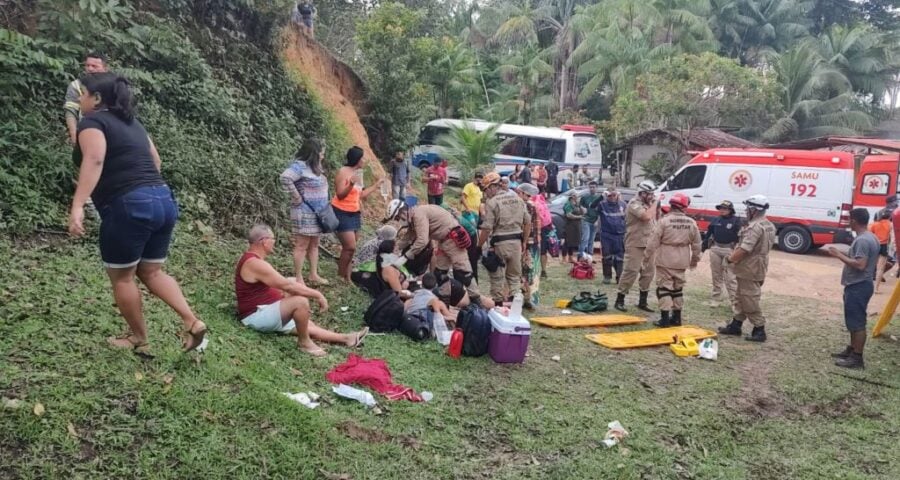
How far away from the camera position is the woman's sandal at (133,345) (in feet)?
12.8

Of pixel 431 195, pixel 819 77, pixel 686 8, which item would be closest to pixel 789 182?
pixel 431 195

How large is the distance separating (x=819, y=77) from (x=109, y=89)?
1205 inches

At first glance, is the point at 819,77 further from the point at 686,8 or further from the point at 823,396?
the point at 823,396

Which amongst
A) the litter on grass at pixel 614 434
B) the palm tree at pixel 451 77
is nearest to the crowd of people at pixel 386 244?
the litter on grass at pixel 614 434

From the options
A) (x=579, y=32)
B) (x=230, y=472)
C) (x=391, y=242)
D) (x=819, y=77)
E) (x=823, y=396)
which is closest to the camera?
(x=230, y=472)

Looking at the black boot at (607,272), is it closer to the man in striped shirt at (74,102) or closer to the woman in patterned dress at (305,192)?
the woman in patterned dress at (305,192)

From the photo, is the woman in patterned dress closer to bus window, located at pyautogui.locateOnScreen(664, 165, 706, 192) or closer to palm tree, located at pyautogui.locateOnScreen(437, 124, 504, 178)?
palm tree, located at pyautogui.locateOnScreen(437, 124, 504, 178)

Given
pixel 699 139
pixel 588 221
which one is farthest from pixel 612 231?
pixel 699 139

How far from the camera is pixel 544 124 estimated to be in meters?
31.5

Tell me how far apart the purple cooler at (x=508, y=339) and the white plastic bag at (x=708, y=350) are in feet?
6.94

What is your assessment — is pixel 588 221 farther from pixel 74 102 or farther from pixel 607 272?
pixel 74 102

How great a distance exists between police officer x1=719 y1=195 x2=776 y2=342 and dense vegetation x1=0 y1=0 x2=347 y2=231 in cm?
566

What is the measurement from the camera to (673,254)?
7.59 metres

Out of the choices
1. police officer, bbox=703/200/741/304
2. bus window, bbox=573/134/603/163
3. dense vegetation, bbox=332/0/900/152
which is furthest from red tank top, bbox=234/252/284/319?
bus window, bbox=573/134/603/163
